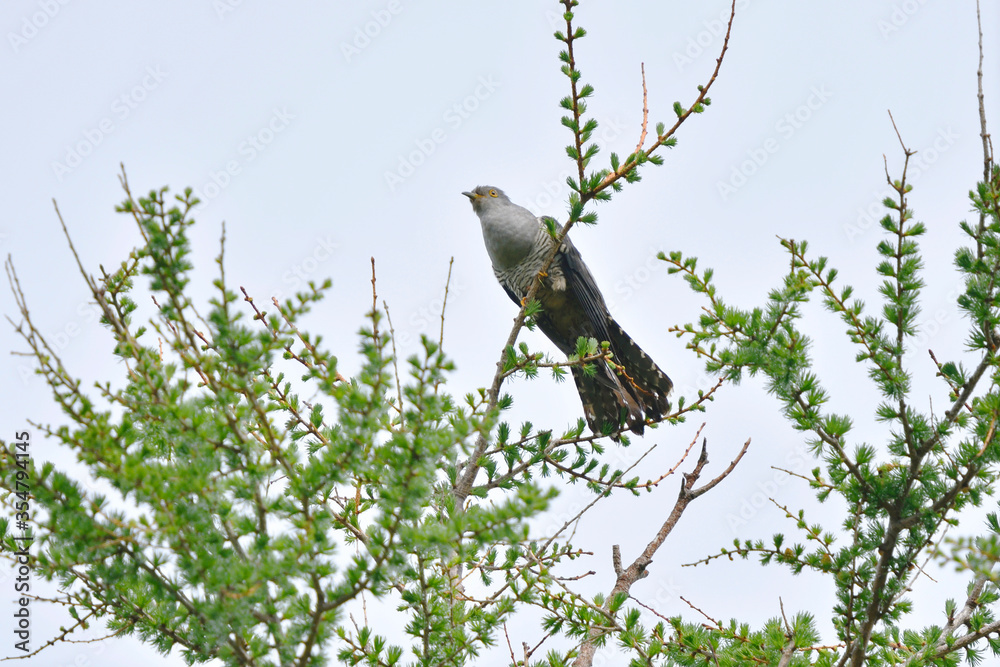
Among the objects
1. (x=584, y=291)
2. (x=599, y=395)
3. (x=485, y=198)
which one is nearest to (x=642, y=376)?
(x=599, y=395)

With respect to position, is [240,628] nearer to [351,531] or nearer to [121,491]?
[121,491]

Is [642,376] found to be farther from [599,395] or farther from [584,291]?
[584,291]

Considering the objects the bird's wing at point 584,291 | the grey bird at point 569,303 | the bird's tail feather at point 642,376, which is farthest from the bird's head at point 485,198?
the bird's tail feather at point 642,376

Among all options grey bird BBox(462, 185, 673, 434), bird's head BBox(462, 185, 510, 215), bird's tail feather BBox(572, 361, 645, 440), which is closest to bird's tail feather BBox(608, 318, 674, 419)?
grey bird BBox(462, 185, 673, 434)

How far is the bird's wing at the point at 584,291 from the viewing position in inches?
237

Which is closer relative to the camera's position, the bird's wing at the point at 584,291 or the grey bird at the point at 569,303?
the grey bird at the point at 569,303

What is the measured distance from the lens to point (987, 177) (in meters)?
3.01

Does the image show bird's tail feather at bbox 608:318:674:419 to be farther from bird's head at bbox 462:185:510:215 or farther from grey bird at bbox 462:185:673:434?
bird's head at bbox 462:185:510:215

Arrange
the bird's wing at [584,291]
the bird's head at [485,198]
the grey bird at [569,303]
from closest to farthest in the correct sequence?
the grey bird at [569,303], the bird's wing at [584,291], the bird's head at [485,198]

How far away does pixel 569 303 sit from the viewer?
617 cm

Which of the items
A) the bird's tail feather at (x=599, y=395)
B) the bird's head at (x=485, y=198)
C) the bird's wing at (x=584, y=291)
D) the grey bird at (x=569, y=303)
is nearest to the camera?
the bird's tail feather at (x=599, y=395)

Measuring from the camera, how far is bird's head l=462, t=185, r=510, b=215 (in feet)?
21.7

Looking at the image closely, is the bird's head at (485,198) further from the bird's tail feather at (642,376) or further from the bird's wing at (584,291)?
the bird's tail feather at (642,376)

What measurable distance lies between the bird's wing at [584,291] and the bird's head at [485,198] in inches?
33.0
